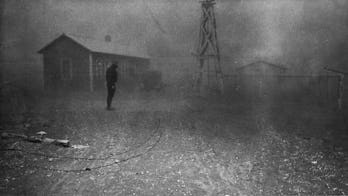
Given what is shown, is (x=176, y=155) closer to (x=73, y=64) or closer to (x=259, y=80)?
(x=259, y=80)

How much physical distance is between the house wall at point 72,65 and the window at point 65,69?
0.11m

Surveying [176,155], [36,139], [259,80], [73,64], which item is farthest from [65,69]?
[176,155]

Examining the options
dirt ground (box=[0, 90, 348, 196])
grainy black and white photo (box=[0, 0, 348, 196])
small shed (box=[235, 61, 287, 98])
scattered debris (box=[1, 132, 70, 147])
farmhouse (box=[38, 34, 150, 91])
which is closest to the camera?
dirt ground (box=[0, 90, 348, 196])

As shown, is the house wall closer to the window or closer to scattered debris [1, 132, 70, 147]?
the window

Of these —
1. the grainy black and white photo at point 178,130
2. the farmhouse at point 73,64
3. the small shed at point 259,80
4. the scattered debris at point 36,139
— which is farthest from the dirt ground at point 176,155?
the farmhouse at point 73,64

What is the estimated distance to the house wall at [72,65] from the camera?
58.8ft

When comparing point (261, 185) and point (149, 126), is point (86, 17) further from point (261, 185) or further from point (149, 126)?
point (261, 185)

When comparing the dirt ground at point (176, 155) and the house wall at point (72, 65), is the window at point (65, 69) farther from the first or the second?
the dirt ground at point (176, 155)

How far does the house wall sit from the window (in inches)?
4.3

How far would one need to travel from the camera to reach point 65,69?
18.4m

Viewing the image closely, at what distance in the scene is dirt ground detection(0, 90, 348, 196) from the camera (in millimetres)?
4396

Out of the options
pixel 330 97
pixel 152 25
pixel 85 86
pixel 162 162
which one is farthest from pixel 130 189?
pixel 152 25

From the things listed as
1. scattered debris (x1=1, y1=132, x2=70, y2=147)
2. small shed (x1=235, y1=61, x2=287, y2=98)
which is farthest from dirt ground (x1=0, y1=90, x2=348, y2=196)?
small shed (x1=235, y1=61, x2=287, y2=98)

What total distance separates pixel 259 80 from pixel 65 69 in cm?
1360
